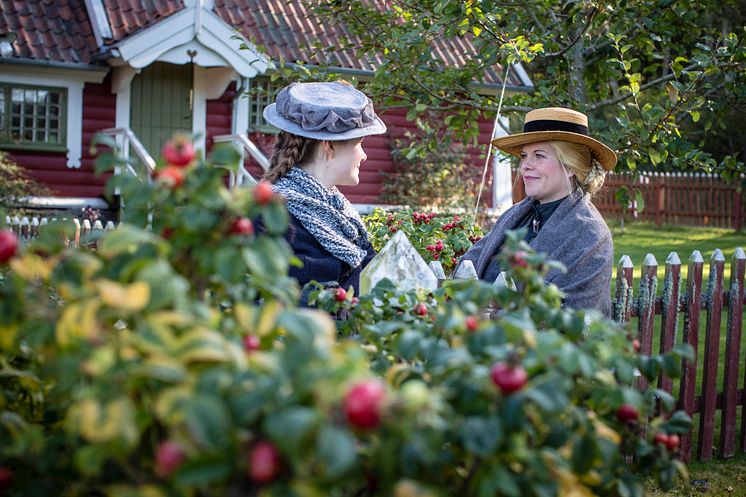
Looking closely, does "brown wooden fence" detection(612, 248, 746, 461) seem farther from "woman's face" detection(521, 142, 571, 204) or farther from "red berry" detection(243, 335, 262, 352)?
"red berry" detection(243, 335, 262, 352)

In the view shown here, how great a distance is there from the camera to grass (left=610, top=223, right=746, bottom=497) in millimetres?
5121

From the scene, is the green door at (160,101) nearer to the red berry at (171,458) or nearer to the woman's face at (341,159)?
the woman's face at (341,159)

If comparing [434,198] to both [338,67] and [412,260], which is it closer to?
[338,67]

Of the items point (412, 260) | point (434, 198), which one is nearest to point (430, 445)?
point (412, 260)

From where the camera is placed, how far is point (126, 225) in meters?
1.51

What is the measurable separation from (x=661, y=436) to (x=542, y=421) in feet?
1.69

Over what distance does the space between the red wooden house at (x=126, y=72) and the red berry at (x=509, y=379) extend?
11.5 meters

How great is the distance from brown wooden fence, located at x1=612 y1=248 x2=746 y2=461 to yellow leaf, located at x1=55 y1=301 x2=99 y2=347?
14.0ft

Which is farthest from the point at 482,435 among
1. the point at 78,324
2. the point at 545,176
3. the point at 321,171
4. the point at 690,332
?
the point at 690,332

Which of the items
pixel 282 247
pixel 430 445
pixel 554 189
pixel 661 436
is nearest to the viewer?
pixel 430 445

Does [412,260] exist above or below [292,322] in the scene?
below

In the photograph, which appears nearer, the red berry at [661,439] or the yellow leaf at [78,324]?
the yellow leaf at [78,324]

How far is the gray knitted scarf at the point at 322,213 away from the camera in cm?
379

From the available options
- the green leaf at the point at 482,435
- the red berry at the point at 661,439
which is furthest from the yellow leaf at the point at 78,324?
the red berry at the point at 661,439
